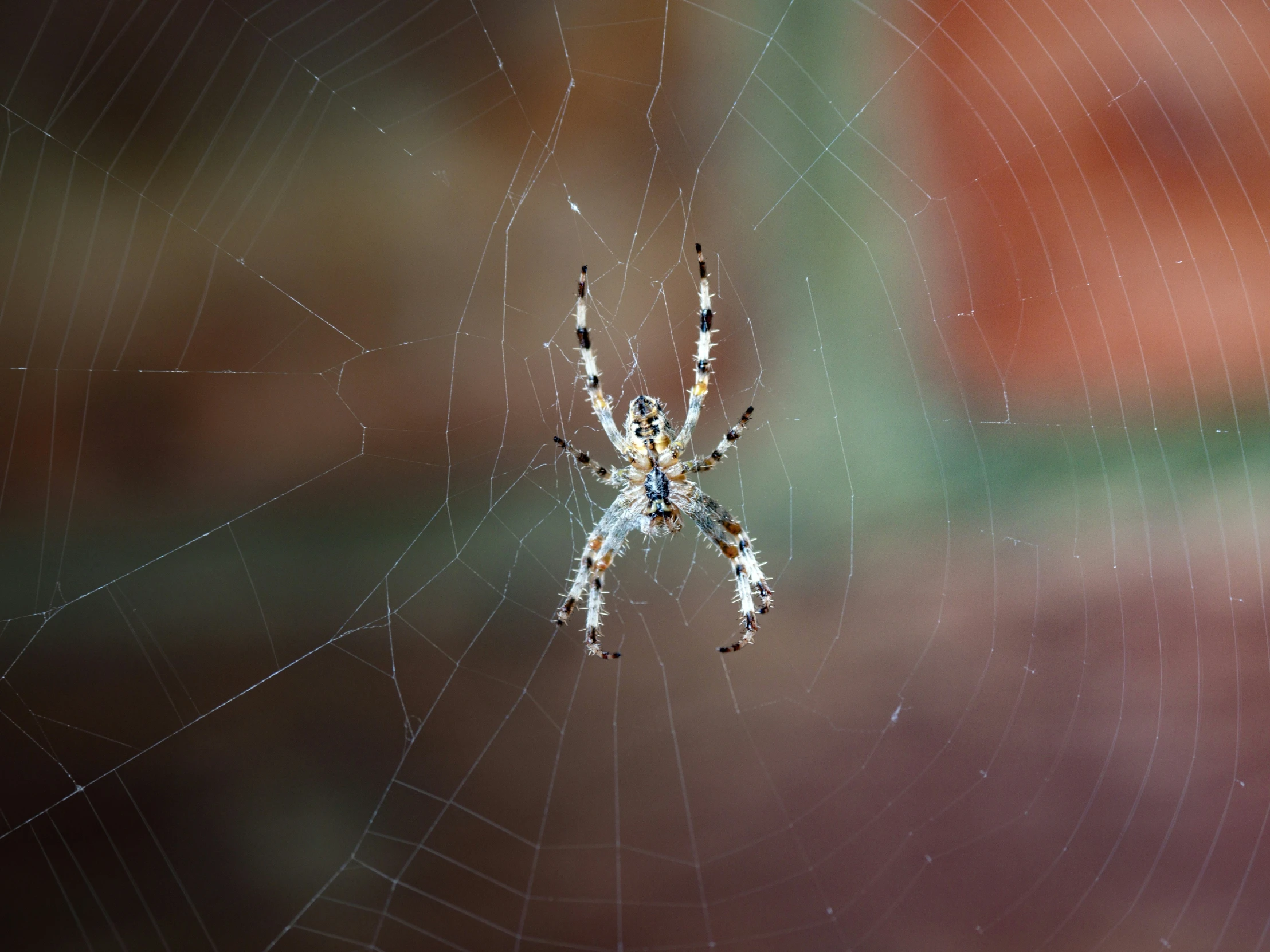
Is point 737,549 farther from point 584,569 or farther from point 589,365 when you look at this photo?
point 589,365

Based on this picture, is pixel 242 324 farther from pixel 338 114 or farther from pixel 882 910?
pixel 882 910

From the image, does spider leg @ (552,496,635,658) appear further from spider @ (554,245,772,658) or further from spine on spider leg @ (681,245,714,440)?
spine on spider leg @ (681,245,714,440)

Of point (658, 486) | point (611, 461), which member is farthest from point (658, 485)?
point (611, 461)

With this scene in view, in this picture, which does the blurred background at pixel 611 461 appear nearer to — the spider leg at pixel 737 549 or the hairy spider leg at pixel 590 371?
the spider leg at pixel 737 549

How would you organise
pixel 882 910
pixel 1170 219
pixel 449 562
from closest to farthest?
pixel 882 910, pixel 1170 219, pixel 449 562

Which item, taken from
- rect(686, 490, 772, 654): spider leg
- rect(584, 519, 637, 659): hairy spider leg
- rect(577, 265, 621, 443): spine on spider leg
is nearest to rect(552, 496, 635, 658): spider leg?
rect(584, 519, 637, 659): hairy spider leg

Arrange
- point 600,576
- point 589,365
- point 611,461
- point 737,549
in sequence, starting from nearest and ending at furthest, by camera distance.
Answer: point 589,365 < point 600,576 < point 737,549 < point 611,461

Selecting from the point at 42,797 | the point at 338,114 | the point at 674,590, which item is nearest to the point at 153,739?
the point at 42,797
